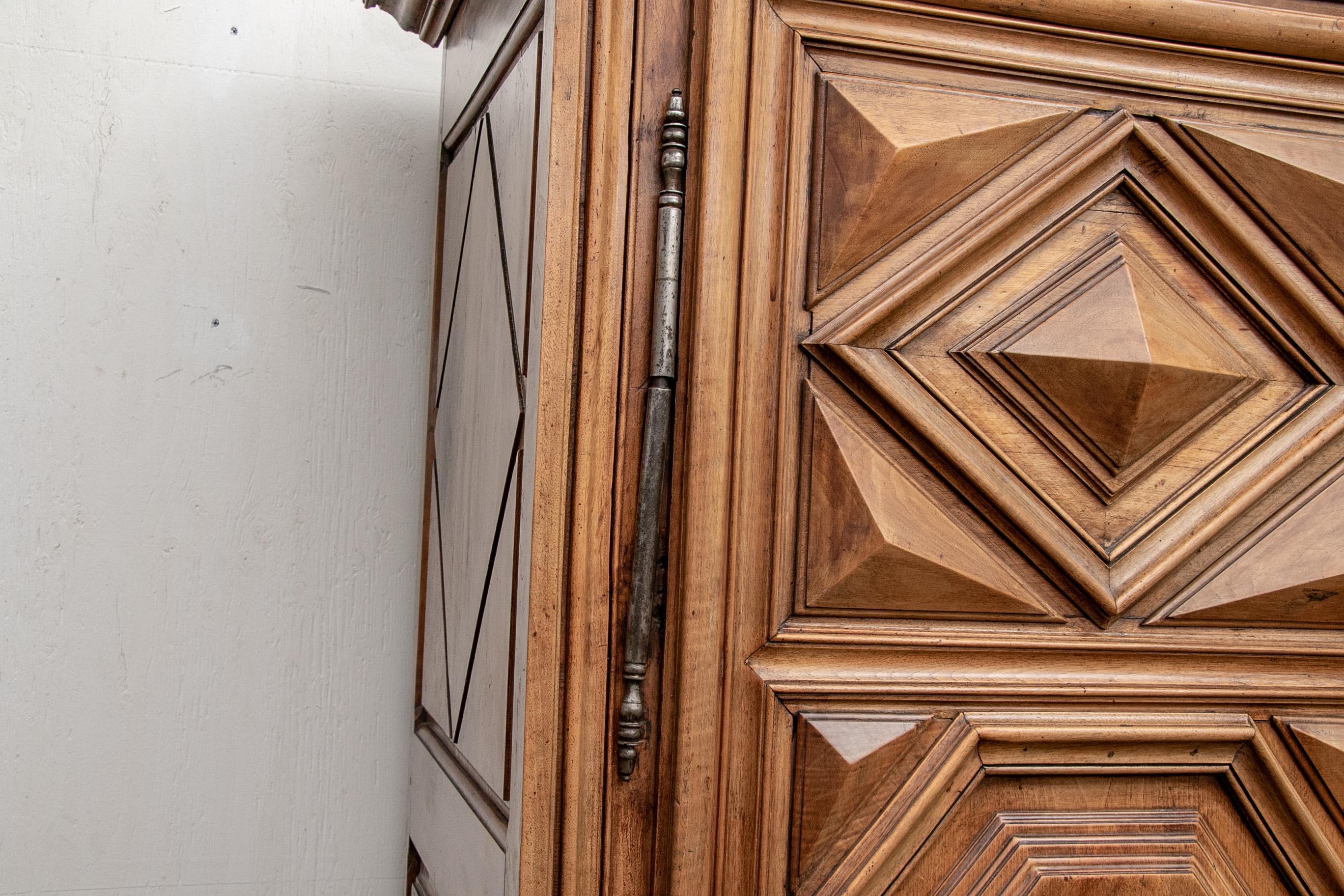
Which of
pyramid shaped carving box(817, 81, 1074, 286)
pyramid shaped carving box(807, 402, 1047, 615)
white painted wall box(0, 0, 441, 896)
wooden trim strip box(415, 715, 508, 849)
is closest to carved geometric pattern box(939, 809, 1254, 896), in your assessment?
pyramid shaped carving box(807, 402, 1047, 615)

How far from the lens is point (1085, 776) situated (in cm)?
100

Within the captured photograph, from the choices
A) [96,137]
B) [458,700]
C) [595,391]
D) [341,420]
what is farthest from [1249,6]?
[96,137]

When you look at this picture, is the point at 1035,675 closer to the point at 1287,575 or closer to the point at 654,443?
the point at 1287,575

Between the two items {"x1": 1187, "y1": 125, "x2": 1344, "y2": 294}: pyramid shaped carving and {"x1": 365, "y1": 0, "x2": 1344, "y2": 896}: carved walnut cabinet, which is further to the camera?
{"x1": 1187, "y1": 125, "x2": 1344, "y2": 294}: pyramid shaped carving

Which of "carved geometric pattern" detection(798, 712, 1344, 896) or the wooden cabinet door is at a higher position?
the wooden cabinet door

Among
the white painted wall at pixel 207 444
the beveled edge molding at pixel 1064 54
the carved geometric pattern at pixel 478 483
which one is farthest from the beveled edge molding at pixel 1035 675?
the white painted wall at pixel 207 444

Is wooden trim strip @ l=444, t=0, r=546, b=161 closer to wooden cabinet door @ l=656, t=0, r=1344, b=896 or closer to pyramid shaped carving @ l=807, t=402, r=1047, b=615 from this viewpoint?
wooden cabinet door @ l=656, t=0, r=1344, b=896

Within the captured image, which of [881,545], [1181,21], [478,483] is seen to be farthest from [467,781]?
[1181,21]

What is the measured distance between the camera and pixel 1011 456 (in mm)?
987

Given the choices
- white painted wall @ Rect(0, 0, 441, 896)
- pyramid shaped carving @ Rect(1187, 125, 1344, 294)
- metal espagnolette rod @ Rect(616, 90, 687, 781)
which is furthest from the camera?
white painted wall @ Rect(0, 0, 441, 896)

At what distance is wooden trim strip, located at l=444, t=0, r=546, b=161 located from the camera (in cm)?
107

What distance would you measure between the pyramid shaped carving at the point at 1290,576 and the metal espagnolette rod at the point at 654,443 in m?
0.53

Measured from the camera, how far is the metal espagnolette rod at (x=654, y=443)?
0.93 meters

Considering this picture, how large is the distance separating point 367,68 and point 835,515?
1.12 metres
